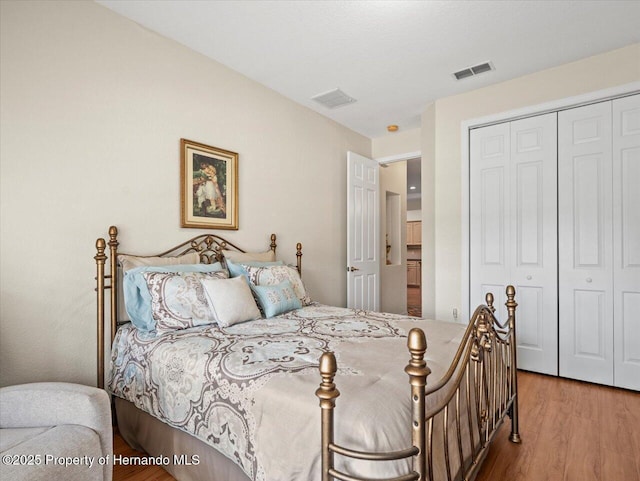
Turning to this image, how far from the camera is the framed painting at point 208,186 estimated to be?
2.70 metres

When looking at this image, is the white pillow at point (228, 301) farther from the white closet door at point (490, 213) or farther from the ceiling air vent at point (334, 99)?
the white closet door at point (490, 213)

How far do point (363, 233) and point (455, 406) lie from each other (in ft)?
10.4

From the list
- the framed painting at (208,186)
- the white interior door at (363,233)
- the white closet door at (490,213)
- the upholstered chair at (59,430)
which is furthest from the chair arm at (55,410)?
the white closet door at (490,213)

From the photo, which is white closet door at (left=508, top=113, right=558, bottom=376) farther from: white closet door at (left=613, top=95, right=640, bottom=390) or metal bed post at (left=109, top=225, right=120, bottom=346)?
metal bed post at (left=109, top=225, right=120, bottom=346)

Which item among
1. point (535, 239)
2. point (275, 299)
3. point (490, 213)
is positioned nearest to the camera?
point (275, 299)

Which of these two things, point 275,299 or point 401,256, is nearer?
point 275,299

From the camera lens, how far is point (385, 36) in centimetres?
256

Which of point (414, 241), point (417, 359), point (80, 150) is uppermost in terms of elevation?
point (80, 150)

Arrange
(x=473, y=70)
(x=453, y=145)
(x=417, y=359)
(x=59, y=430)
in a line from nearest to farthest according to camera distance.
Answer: (x=417, y=359) → (x=59, y=430) → (x=473, y=70) → (x=453, y=145)

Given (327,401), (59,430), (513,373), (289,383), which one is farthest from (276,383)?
(513,373)

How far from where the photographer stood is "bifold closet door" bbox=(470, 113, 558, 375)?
316 cm

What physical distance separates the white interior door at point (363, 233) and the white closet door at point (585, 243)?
2.04 meters

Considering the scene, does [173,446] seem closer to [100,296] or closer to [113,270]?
A: [100,296]

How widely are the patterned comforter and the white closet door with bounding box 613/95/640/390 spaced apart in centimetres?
167
